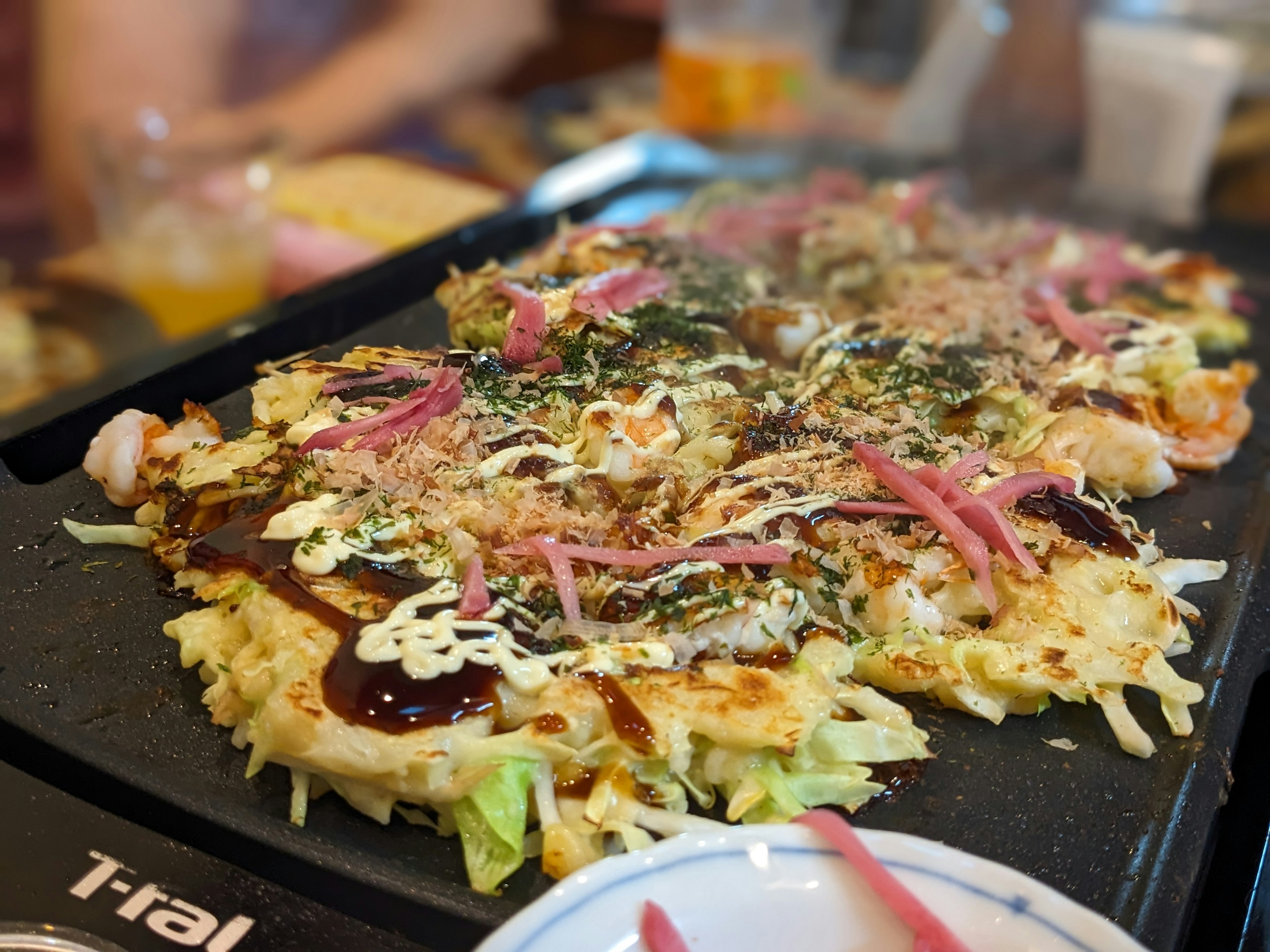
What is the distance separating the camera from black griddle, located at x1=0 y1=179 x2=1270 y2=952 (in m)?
1.47

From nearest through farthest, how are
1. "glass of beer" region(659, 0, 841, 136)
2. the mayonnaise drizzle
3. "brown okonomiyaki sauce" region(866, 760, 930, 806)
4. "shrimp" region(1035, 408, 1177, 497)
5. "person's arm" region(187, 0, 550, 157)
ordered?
the mayonnaise drizzle → "brown okonomiyaki sauce" region(866, 760, 930, 806) → "shrimp" region(1035, 408, 1177, 497) → "glass of beer" region(659, 0, 841, 136) → "person's arm" region(187, 0, 550, 157)

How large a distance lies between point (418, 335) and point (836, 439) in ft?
4.07

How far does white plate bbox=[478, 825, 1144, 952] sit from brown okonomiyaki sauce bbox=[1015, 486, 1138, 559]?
87 cm

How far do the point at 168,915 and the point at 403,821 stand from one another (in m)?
0.34

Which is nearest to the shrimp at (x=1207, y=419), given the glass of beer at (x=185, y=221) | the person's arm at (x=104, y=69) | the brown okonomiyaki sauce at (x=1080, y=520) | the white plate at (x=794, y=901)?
the brown okonomiyaki sauce at (x=1080, y=520)

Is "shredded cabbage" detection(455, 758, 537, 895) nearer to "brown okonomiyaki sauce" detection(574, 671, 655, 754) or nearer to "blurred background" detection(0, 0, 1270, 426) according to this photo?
"brown okonomiyaki sauce" detection(574, 671, 655, 754)

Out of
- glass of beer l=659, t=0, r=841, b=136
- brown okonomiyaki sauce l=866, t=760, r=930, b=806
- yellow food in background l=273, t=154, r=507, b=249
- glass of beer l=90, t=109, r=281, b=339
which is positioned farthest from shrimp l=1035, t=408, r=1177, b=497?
glass of beer l=90, t=109, r=281, b=339

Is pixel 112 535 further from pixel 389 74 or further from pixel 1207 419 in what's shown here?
pixel 389 74

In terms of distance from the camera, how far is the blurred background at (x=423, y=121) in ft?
13.3

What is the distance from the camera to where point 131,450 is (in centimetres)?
204

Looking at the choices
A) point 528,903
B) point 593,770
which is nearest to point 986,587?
point 593,770

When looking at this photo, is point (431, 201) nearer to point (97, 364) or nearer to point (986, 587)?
point (97, 364)

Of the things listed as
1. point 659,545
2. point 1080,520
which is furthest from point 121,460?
point 1080,520

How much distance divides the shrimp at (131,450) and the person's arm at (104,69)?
300 cm
